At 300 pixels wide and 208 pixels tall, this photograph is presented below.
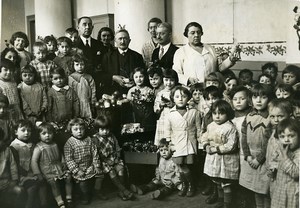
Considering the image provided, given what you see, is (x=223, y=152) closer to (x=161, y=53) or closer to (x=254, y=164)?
(x=254, y=164)

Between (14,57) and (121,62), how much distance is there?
0.46 meters

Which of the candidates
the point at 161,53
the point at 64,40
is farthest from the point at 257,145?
the point at 64,40

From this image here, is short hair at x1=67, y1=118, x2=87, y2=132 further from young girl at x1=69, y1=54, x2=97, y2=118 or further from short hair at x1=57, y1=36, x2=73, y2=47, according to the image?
short hair at x1=57, y1=36, x2=73, y2=47

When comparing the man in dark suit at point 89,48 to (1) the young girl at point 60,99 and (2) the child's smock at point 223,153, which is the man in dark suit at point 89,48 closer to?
(1) the young girl at point 60,99

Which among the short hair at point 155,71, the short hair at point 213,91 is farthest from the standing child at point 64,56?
the short hair at point 213,91

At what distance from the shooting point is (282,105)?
1.65 metres

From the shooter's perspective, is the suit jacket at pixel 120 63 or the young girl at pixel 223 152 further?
the suit jacket at pixel 120 63

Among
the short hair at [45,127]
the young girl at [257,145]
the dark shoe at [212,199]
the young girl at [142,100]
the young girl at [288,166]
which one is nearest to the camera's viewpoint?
the young girl at [288,166]

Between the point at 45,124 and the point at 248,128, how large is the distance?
0.81 metres

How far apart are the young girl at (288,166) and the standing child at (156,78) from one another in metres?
0.58

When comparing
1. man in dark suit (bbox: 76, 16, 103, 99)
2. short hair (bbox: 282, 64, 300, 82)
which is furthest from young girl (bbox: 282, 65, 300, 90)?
man in dark suit (bbox: 76, 16, 103, 99)

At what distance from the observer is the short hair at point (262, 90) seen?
169cm

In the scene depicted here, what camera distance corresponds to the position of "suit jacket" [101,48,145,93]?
2.09m

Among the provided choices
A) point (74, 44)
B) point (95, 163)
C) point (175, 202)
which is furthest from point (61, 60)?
point (175, 202)
